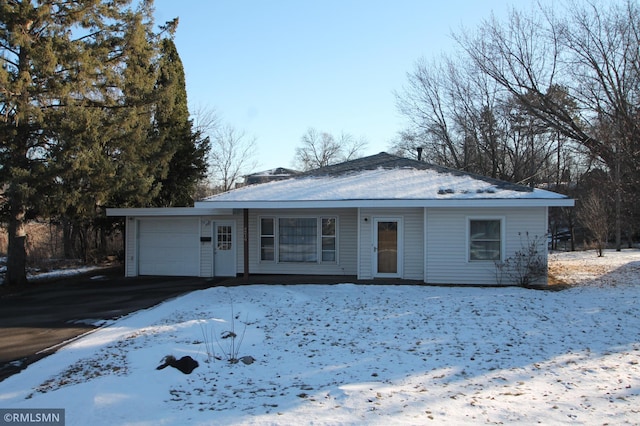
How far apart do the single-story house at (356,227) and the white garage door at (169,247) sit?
0.12 ft

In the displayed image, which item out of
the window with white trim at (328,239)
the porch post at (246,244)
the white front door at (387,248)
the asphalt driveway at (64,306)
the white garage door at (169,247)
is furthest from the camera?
the white garage door at (169,247)

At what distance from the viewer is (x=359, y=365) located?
6441mm

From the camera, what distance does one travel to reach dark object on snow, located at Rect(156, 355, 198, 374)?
20.1 feet

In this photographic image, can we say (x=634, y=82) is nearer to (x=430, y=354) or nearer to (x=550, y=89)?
(x=550, y=89)

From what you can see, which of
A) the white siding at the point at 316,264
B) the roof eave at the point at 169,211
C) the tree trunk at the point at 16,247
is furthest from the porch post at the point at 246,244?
the tree trunk at the point at 16,247

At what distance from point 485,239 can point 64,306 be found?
1139 cm

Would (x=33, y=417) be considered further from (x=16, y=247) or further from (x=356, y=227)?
(x=16, y=247)

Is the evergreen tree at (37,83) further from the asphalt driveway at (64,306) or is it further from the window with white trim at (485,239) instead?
the window with white trim at (485,239)

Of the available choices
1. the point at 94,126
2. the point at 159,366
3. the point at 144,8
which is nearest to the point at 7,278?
the point at 94,126

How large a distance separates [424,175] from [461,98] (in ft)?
59.1

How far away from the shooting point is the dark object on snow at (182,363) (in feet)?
20.1

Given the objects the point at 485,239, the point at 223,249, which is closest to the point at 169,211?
the point at 223,249

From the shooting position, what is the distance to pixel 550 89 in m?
21.0

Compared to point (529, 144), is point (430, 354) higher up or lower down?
lower down
